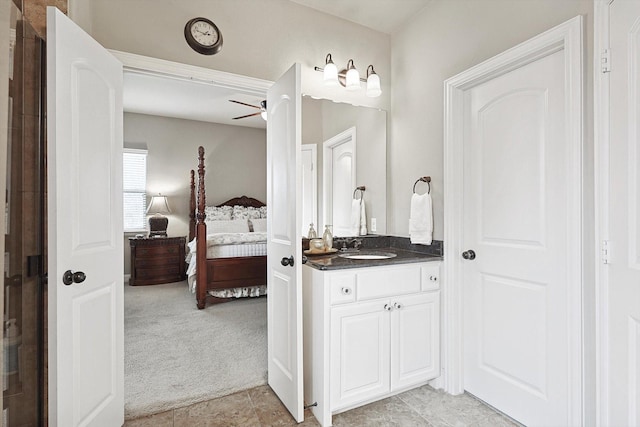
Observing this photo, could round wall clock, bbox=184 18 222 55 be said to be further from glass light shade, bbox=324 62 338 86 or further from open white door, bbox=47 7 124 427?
glass light shade, bbox=324 62 338 86

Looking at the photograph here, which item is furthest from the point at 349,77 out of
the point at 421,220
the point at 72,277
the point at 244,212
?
the point at 244,212

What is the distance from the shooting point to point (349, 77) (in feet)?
8.20

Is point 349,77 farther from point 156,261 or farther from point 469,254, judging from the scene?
point 156,261

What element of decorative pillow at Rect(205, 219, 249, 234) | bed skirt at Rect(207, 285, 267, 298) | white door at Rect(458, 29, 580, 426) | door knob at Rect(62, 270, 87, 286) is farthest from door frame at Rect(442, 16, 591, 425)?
decorative pillow at Rect(205, 219, 249, 234)

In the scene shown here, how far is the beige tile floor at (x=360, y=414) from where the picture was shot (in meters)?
1.86

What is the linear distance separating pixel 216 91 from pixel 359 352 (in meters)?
4.16

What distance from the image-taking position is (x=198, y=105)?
530 centimetres

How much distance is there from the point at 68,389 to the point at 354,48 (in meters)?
2.75

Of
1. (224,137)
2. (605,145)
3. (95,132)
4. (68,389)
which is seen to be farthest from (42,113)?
(224,137)

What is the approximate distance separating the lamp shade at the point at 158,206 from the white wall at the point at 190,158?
0.54 ft

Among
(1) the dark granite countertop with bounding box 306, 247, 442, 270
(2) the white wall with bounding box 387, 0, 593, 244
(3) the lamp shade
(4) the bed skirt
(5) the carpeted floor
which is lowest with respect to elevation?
(5) the carpeted floor

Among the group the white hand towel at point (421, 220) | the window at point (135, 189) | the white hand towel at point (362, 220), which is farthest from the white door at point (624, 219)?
the window at point (135, 189)

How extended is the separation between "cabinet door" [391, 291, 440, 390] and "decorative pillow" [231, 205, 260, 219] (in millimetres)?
4496

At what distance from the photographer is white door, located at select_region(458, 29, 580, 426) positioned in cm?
166
